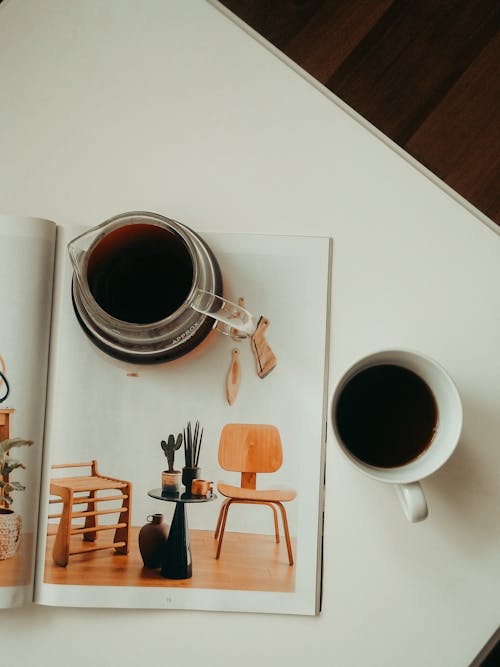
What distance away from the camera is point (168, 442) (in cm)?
54

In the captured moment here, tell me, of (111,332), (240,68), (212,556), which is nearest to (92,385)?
(111,332)

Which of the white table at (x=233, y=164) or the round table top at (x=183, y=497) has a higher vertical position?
the white table at (x=233, y=164)

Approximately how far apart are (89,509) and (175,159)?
314 mm

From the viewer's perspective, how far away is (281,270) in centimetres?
55

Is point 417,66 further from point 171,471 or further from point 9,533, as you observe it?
point 9,533

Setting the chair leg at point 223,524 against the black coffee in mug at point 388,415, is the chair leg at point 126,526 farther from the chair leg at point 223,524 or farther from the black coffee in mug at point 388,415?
the black coffee in mug at point 388,415

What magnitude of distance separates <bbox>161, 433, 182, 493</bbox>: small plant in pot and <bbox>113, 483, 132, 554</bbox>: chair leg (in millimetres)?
30

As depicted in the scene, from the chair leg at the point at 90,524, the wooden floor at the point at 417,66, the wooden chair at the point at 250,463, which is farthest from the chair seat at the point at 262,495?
the wooden floor at the point at 417,66

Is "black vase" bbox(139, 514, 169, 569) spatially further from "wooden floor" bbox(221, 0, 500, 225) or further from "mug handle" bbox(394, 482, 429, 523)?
"wooden floor" bbox(221, 0, 500, 225)

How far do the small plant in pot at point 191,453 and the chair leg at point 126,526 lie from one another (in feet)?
0.16

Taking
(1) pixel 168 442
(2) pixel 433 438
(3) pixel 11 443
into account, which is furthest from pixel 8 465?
(2) pixel 433 438

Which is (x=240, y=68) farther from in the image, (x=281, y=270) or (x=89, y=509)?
(x=89, y=509)

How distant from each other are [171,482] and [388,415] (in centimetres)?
19

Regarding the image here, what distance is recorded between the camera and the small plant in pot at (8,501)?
1.72 feet
